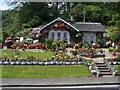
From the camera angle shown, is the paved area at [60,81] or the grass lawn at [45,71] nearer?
the paved area at [60,81]

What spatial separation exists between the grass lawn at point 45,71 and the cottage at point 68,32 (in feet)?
28.8

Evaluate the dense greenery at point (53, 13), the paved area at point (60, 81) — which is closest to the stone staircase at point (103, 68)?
the paved area at point (60, 81)

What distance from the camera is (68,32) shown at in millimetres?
21141

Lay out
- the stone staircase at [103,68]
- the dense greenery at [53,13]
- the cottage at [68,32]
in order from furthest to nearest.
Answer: the dense greenery at [53,13] → the cottage at [68,32] → the stone staircase at [103,68]

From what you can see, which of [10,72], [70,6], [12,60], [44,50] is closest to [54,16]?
[70,6]

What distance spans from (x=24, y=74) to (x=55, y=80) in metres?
1.47

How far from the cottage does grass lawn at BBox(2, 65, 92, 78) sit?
8.77m

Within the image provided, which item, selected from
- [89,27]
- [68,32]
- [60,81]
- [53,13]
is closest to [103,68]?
[60,81]

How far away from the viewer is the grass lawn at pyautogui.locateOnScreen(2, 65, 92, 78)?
35.7 feet

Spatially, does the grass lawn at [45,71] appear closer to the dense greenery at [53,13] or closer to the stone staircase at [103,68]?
the stone staircase at [103,68]

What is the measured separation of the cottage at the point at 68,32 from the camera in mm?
20906

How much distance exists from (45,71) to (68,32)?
982 cm

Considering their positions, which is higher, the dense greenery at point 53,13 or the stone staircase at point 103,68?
the dense greenery at point 53,13

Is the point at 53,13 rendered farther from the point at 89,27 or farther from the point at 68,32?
the point at 89,27
